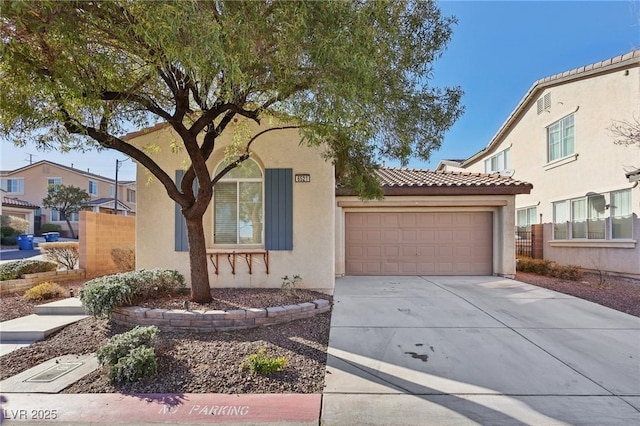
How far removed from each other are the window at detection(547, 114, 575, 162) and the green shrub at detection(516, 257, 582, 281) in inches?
186

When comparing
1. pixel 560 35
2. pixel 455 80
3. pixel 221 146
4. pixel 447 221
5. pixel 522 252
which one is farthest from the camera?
pixel 522 252

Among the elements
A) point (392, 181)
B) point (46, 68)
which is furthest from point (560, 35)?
point (46, 68)

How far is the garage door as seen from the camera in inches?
434

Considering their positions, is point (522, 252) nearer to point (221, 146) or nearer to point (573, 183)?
point (573, 183)

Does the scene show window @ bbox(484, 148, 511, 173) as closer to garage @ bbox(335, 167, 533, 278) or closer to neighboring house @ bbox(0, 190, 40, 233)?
garage @ bbox(335, 167, 533, 278)

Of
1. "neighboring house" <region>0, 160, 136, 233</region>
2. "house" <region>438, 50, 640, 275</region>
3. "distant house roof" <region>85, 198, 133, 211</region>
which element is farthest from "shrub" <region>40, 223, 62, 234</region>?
"house" <region>438, 50, 640, 275</region>

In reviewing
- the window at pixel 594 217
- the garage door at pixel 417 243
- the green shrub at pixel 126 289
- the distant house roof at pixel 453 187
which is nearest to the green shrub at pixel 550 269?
the window at pixel 594 217

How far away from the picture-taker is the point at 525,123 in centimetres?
1576

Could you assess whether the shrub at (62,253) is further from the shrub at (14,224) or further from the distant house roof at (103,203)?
the distant house roof at (103,203)

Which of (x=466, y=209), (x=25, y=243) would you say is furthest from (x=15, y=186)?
(x=466, y=209)

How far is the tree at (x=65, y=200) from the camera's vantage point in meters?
31.6

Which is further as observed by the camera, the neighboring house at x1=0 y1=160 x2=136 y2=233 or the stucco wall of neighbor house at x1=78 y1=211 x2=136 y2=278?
the neighboring house at x1=0 y1=160 x2=136 y2=233

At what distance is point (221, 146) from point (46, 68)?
406 centimetres

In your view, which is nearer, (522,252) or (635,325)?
(635,325)
